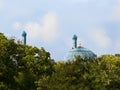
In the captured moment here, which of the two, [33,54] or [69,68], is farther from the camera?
[33,54]

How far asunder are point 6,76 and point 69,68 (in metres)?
7.48

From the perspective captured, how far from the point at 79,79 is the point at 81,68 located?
1700 mm

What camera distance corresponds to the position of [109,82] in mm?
50625

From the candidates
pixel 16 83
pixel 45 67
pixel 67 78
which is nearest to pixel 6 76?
pixel 16 83

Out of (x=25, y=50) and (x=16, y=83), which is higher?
(x=25, y=50)

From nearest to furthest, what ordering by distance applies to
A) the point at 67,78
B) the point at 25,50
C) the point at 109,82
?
the point at 67,78
the point at 109,82
the point at 25,50

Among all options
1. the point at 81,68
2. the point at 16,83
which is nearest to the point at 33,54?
the point at 16,83

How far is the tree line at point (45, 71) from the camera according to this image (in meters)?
47.4

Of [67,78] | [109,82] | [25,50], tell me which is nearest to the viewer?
[67,78]

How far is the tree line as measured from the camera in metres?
47.4

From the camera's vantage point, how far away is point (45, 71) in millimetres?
53625

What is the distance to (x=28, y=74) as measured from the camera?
52062 millimetres

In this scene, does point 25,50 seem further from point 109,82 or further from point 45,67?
point 109,82

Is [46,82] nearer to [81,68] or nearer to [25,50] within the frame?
[81,68]
